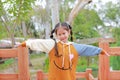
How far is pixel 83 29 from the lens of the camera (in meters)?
12.7

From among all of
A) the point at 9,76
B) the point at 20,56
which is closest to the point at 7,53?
the point at 20,56

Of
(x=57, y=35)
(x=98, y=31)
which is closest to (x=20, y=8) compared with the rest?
(x=57, y=35)

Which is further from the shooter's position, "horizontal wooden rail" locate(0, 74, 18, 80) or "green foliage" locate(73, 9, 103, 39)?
"green foliage" locate(73, 9, 103, 39)

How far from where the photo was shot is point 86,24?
13.3 metres

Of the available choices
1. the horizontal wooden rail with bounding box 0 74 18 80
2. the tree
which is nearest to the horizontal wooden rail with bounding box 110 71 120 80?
the horizontal wooden rail with bounding box 0 74 18 80

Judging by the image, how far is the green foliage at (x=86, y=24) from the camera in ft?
41.9

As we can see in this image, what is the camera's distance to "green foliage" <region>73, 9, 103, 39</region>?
503 inches

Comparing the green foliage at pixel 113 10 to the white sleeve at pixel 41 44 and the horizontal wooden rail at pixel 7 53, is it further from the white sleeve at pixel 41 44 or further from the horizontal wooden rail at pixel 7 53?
the white sleeve at pixel 41 44

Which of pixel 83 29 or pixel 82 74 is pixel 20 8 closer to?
pixel 82 74

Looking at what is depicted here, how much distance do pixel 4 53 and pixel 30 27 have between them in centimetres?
1380

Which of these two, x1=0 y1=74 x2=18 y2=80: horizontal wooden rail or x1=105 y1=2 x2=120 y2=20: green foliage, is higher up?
x1=105 y1=2 x2=120 y2=20: green foliage

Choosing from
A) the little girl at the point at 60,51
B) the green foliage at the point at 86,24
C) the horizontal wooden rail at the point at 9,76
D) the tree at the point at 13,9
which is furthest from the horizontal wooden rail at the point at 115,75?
the green foliage at the point at 86,24

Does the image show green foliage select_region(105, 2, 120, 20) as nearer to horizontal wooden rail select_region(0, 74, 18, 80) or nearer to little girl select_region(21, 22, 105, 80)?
horizontal wooden rail select_region(0, 74, 18, 80)

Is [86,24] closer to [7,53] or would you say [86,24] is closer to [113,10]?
[113,10]
